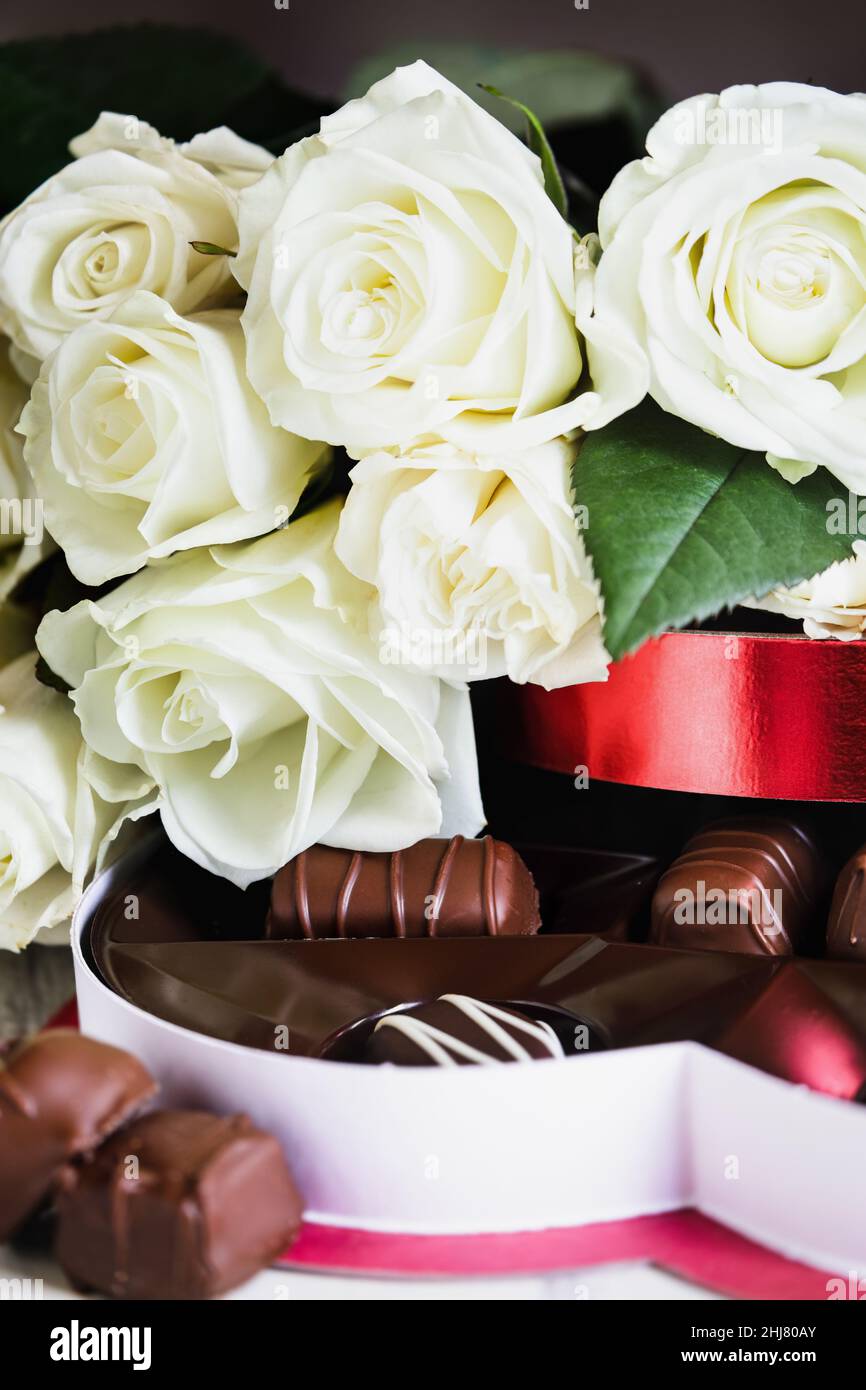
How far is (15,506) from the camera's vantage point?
694mm

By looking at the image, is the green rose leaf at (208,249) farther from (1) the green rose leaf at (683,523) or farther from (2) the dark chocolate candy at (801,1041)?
(2) the dark chocolate candy at (801,1041)

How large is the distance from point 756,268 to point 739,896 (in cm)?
25

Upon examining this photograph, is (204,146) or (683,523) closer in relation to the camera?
(683,523)

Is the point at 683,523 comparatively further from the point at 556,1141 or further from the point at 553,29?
the point at 553,29

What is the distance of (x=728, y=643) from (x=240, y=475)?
0.22 m

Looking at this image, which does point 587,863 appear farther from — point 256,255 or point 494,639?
point 256,255

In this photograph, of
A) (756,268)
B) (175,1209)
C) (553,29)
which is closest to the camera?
(175,1209)

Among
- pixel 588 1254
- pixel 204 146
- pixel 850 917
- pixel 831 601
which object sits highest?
pixel 204 146

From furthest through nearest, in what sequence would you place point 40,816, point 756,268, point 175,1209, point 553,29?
point 553,29, point 40,816, point 756,268, point 175,1209

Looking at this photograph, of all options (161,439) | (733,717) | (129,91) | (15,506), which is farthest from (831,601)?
(129,91)

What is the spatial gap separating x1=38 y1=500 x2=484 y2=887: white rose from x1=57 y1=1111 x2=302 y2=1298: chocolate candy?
167mm

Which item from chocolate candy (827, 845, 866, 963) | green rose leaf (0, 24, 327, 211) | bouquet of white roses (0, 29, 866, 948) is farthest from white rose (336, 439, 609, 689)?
green rose leaf (0, 24, 327, 211)
